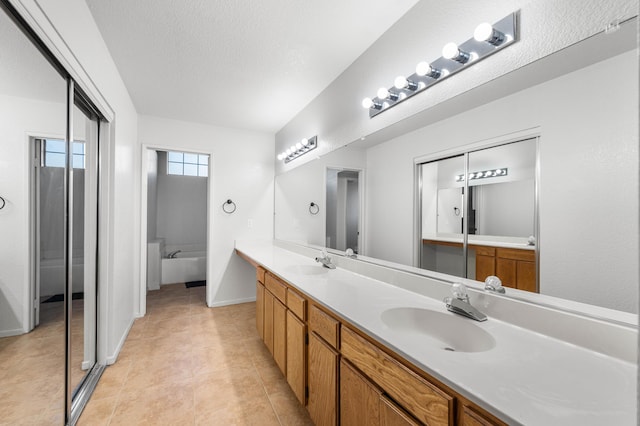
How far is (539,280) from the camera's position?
1046 mm

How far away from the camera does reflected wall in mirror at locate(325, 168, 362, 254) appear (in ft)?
6.89

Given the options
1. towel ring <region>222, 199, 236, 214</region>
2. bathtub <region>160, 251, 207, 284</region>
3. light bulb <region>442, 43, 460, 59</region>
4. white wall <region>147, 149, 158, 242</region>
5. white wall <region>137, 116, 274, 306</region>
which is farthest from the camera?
white wall <region>147, 149, 158, 242</region>

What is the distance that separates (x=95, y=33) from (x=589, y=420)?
2.70 m

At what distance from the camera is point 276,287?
2.01 m

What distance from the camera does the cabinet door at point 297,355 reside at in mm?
1546

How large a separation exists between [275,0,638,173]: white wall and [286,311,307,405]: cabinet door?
1.32 metres

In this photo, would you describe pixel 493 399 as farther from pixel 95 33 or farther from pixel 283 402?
pixel 95 33

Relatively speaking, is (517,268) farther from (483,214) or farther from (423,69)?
(423,69)

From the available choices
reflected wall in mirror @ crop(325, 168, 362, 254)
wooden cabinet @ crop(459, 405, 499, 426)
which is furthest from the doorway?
wooden cabinet @ crop(459, 405, 499, 426)

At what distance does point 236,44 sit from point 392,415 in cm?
223

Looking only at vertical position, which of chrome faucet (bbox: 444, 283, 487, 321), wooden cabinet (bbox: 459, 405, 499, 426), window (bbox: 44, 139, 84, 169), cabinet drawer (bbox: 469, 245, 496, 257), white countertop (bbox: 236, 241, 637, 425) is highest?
window (bbox: 44, 139, 84, 169)

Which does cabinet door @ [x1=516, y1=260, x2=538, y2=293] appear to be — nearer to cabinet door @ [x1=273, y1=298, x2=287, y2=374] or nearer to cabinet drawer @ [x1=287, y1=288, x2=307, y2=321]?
cabinet drawer @ [x1=287, y1=288, x2=307, y2=321]

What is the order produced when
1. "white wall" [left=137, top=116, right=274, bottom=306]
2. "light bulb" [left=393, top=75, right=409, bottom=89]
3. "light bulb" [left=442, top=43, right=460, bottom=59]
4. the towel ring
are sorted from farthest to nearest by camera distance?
1. the towel ring
2. "white wall" [left=137, top=116, right=274, bottom=306]
3. "light bulb" [left=393, top=75, right=409, bottom=89]
4. "light bulb" [left=442, top=43, right=460, bottom=59]

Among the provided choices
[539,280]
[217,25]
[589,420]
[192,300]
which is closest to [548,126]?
[539,280]
